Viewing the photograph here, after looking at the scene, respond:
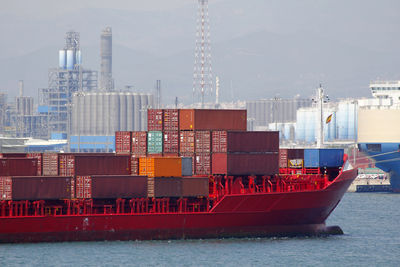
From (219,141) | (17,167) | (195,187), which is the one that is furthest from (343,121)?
Answer: (17,167)

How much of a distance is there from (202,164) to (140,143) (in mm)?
4160

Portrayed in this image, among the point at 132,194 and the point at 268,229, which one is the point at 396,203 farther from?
the point at 132,194

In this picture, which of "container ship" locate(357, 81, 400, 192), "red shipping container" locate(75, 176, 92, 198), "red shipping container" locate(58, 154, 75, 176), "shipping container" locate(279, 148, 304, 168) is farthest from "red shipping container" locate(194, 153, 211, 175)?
"container ship" locate(357, 81, 400, 192)

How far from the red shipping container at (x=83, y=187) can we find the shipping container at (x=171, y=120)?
22.8 feet

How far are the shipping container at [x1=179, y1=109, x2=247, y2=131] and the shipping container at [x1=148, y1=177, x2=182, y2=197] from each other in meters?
4.26

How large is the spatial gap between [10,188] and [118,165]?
21.5 feet

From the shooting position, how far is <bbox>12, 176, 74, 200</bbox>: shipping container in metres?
52.3

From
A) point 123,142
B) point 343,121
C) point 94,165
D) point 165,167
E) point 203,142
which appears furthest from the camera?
point 343,121

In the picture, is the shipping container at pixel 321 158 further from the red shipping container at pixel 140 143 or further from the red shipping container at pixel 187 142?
the red shipping container at pixel 140 143

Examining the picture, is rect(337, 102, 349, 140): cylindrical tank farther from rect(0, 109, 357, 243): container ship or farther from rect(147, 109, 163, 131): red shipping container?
rect(147, 109, 163, 131): red shipping container

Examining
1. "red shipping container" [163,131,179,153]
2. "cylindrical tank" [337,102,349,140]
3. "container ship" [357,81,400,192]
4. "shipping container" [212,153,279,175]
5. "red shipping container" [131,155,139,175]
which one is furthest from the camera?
"cylindrical tank" [337,102,349,140]

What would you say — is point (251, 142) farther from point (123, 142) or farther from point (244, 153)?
point (123, 142)

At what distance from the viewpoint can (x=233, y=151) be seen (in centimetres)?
5684

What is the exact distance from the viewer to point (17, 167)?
55.2 m
